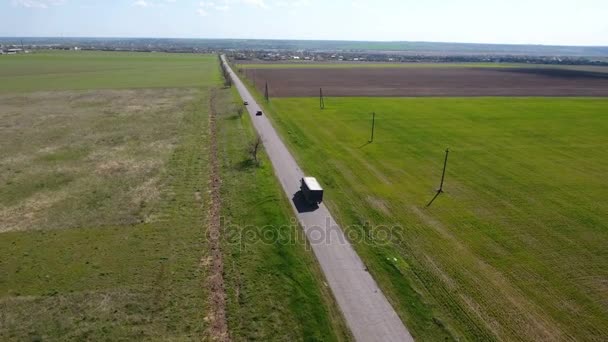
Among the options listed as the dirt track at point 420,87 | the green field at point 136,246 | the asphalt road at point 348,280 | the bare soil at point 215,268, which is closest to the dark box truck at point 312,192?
the asphalt road at point 348,280

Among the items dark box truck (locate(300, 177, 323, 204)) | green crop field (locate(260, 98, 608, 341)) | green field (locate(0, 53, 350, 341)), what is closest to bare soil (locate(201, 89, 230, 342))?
green field (locate(0, 53, 350, 341))

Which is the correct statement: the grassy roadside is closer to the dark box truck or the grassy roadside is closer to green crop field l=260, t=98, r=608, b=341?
the dark box truck

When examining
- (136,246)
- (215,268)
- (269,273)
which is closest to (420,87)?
(269,273)

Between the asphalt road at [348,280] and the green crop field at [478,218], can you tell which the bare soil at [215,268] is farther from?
the green crop field at [478,218]

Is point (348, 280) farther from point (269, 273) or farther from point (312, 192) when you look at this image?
point (312, 192)

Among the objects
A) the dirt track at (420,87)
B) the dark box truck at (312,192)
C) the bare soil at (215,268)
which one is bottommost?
the bare soil at (215,268)

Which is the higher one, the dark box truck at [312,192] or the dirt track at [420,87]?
the dirt track at [420,87]

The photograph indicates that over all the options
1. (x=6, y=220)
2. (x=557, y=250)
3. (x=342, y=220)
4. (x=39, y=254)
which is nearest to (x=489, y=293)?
(x=557, y=250)
